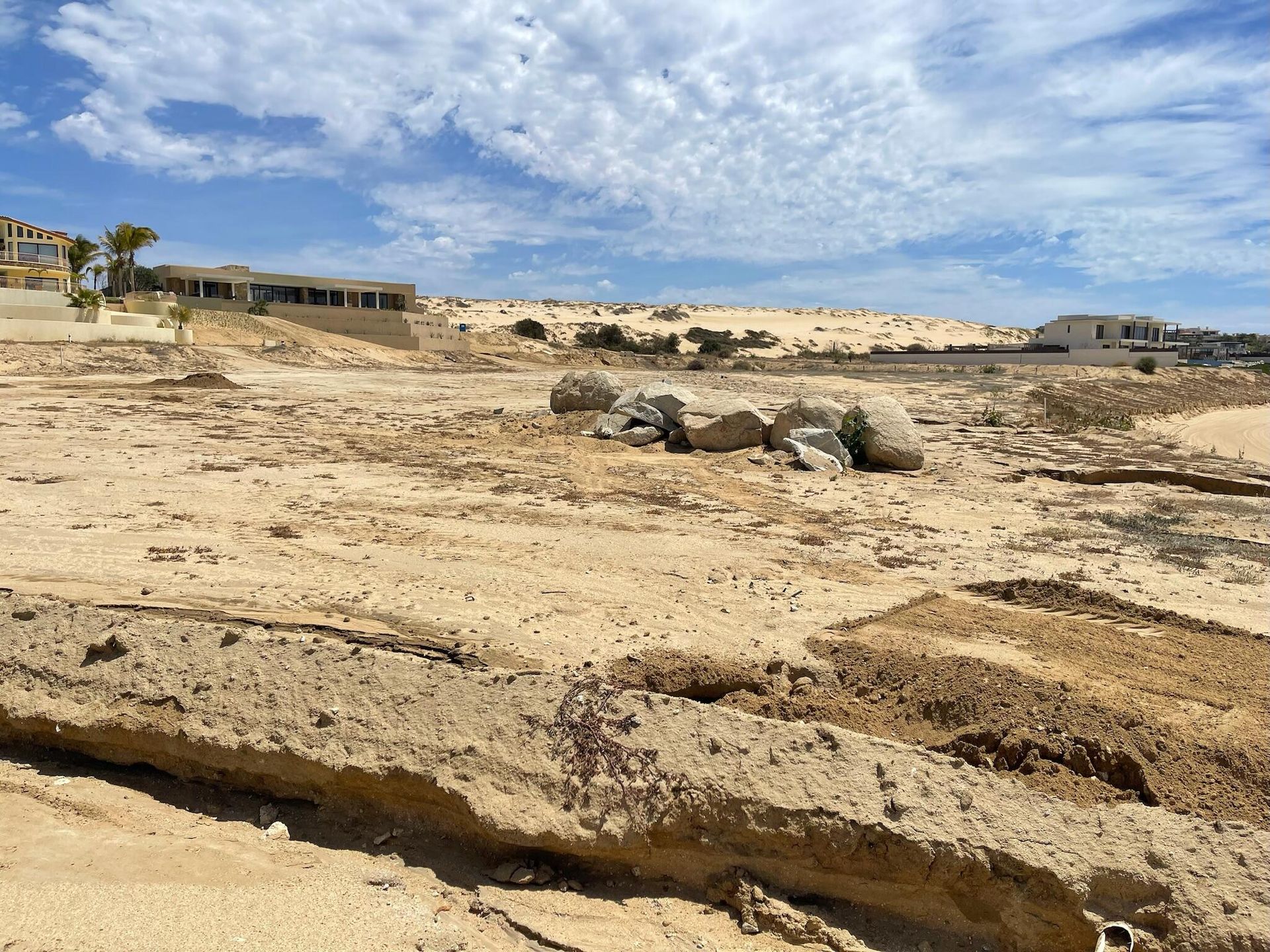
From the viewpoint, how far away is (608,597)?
6062 mm

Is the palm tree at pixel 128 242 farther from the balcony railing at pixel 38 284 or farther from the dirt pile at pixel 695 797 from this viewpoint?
the dirt pile at pixel 695 797

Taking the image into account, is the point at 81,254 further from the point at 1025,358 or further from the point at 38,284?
the point at 1025,358

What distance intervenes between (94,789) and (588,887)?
264cm

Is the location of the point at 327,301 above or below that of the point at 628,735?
above

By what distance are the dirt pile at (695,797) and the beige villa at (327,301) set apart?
41.9 metres

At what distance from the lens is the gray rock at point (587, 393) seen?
16000mm

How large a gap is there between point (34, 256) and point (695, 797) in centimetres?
6365

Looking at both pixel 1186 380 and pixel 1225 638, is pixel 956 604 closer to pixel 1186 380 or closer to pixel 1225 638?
pixel 1225 638

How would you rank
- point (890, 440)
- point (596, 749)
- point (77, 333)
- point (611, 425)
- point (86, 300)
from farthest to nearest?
point (86, 300) → point (77, 333) → point (611, 425) → point (890, 440) → point (596, 749)

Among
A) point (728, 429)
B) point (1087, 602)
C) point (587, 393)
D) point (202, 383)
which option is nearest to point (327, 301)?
point (202, 383)

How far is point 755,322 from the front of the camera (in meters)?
86.2

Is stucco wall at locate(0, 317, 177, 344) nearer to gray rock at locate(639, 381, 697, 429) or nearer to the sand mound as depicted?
the sand mound

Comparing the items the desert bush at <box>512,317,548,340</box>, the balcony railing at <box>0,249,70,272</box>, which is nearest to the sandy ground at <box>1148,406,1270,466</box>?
the desert bush at <box>512,317,548,340</box>

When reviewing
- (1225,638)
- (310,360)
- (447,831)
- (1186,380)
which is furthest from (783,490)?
(1186,380)
